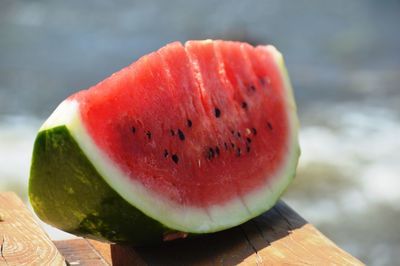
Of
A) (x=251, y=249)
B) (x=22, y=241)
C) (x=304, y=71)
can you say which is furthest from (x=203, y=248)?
(x=304, y=71)

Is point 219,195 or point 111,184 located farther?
point 219,195

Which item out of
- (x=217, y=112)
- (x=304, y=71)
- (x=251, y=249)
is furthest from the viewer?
(x=304, y=71)

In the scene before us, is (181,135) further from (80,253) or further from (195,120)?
(80,253)

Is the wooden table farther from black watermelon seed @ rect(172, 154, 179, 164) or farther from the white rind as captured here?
black watermelon seed @ rect(172, 154, 179, 164)

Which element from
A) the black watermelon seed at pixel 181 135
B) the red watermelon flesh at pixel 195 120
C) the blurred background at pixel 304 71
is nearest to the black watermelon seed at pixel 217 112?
the red watermelon flesh at pixel 195 120

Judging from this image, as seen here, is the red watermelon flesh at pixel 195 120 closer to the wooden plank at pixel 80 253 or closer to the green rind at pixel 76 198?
the green rind at pixel 76 198

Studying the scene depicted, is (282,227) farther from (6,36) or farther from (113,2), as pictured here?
(113,2)

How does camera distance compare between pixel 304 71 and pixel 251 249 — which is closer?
pixel 251 249

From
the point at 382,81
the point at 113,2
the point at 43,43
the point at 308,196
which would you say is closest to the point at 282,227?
the point at 308,196
